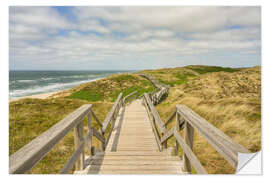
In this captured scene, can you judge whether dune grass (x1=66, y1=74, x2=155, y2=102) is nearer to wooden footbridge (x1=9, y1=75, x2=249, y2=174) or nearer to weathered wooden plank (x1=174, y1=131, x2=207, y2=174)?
wooden footbridge (x1=9, y1=75, x2=249, y2=174)

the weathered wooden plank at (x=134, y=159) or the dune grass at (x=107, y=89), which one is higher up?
the dune grass at (x=107, y=89)

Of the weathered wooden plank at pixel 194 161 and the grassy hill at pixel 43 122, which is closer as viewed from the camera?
the weathered wooden plank at pixel 194 161

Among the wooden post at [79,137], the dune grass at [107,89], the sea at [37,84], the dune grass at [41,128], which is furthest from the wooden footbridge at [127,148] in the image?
the dune grass at [107,89]

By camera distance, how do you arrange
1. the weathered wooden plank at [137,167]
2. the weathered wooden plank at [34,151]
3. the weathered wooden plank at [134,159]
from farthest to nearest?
the weathered wooden plank at [134,159] < the weathered wooden plank at [137,167] < the weathered wooden plank at [34,151]

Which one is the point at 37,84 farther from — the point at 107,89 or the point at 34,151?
the point at 34,151

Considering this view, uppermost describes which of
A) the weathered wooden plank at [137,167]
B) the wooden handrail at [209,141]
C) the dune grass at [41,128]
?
the wooden handrail at [209,141]

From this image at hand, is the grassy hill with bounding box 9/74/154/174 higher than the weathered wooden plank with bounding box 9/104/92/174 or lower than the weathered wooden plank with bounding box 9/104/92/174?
lower

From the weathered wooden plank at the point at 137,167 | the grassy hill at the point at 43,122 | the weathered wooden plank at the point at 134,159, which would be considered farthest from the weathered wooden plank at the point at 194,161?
the grassy hill at the point at 43,122

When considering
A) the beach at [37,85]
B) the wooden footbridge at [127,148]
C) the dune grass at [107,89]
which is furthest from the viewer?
the dune grass at [107,89]

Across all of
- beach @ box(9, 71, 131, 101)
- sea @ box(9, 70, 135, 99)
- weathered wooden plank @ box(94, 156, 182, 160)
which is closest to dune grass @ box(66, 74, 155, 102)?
beach @ box(9, 71, 131, 101)

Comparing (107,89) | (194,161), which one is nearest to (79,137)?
(194,161)

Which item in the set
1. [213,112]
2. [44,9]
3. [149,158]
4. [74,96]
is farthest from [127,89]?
[149,158]

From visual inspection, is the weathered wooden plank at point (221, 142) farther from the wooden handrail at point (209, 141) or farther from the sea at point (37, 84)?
the sea at point (37, 84)
